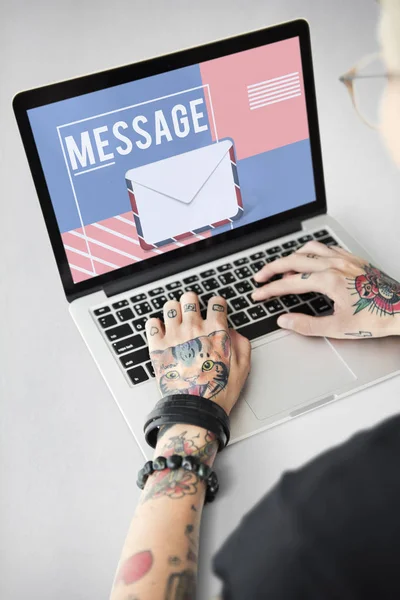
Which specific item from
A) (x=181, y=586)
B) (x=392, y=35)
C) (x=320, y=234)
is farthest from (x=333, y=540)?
(x=392, y=35)

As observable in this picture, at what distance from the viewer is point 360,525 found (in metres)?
0.58

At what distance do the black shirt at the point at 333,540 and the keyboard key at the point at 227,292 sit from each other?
371mm

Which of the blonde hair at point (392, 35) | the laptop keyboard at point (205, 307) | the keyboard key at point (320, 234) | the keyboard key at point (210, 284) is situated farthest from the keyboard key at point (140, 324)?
the blonde hair at point (392, 35)

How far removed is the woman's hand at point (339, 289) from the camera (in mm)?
944

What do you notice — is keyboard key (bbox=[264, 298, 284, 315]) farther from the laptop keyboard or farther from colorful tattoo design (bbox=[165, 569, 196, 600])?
colorful tattoo design (bbox=[165, 569, 196, 600])

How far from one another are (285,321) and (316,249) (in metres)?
0.15

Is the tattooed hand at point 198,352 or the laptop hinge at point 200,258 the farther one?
the laptop hinge at point 200,258

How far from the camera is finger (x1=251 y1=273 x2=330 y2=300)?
0.99 m

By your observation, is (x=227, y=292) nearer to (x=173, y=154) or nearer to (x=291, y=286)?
(x=291, y=286)

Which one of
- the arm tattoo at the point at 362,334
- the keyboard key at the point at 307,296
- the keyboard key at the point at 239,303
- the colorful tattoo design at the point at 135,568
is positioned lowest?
the colorful tattoo design at the point at 135,568

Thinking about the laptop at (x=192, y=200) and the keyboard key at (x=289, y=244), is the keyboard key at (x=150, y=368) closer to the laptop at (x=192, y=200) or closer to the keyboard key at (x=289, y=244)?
the laptop at (x=192, y=200)

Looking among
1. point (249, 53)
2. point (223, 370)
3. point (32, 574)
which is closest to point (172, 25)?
point (249, 53)

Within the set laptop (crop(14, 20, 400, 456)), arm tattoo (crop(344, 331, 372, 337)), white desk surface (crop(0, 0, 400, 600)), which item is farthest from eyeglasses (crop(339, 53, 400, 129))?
arm tattoo (crop(344, 331, 372, 337))

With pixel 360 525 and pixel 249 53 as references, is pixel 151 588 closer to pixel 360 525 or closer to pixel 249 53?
pixel 360 525
